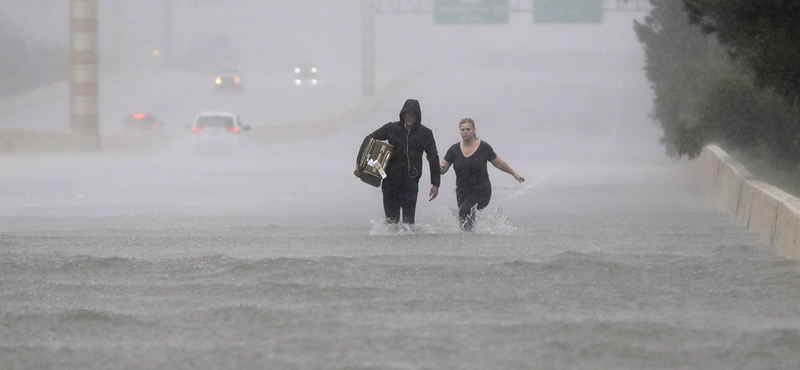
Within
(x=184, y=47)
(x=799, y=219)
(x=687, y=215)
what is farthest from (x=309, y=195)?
(x=184, y=47)

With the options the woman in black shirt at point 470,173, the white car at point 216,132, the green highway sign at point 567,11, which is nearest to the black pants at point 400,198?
the woman in black shirt at point 470,173

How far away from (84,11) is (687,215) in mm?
30613

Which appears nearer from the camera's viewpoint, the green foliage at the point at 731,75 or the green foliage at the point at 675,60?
the green foliage at the point at 731,75

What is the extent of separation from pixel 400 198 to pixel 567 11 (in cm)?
4812

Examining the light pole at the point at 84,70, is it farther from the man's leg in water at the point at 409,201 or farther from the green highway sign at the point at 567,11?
the man's leg in water at the point at 409,201

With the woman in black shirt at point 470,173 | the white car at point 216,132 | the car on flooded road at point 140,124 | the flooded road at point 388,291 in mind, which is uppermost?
the woman in black shirt at point 470,173

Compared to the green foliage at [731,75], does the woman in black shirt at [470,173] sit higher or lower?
lower

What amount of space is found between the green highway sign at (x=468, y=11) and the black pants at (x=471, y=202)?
47651mm

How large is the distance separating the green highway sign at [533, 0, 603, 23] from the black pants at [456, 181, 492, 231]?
4672 cm

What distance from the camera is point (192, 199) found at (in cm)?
2180

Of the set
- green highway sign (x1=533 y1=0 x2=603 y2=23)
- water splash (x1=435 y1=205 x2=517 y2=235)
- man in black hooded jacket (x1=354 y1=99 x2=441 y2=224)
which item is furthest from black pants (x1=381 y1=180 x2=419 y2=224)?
green highway sign (x1=533 y1=0 x2=603 y2=23)

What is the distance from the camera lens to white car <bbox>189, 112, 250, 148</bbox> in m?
40.2

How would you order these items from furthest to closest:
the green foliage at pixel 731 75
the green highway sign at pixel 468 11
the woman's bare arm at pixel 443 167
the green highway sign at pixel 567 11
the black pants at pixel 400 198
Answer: the green highway sign at pixel 468 11
the green highway sign at pixel 567 11
the green foliage at pixel 731 75
the woman's bare arm at pixel 443 167
the black pants at pixel 400 198

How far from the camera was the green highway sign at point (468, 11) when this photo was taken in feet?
198
